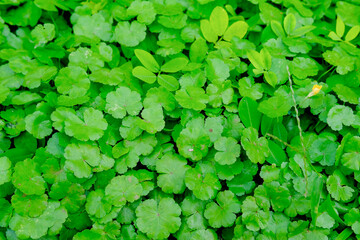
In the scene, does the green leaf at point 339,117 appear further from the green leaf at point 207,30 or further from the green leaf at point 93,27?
the green leaf at point 93,27

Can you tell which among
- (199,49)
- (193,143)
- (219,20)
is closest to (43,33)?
(199,49)

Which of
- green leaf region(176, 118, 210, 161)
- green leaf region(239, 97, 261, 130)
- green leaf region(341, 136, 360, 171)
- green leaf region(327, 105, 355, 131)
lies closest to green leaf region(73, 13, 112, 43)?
green leaf region(176, 118, 210, 161)

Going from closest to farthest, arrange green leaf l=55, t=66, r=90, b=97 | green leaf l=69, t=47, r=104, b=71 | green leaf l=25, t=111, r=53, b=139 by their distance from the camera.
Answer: green leaf l=25, t=111, r=53, b=139 → green leaf l=55, t=66, r=90, b=97 → green leaf l=69, t=47, r=104, b=71

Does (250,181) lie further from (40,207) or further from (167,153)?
(40,207)

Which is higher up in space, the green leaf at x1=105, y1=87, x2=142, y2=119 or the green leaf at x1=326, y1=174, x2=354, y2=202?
the green leaf at x1=105, y1=87, x2=142, y2=119

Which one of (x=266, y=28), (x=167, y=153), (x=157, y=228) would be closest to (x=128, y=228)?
(x=157, y=228)

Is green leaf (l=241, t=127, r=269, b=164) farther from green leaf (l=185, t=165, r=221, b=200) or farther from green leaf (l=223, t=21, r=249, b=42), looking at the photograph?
green leaf (l=223, t=21, r=249, b=42)
